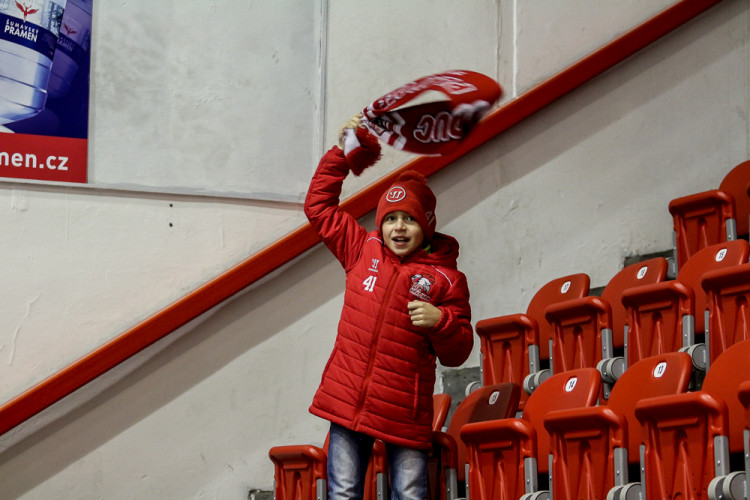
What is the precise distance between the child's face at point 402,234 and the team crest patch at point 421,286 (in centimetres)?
6

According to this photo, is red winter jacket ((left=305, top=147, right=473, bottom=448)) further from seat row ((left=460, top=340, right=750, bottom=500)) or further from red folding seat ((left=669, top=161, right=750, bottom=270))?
red folding seat ((left=669, top=161, right=750, bottom=270))

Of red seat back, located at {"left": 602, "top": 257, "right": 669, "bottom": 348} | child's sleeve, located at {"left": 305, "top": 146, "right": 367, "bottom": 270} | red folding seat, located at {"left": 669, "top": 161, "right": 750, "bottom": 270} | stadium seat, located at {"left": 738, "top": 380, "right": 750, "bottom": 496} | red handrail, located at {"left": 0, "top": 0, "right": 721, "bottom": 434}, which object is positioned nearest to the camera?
stadium seat, located at {"left": 738, "top": 380, "right": 750, "bottom": 496}

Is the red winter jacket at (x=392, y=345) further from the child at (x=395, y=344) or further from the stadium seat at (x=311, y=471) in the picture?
the stadium seat at (x=311, y=471)

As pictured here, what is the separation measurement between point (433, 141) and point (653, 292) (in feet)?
1.95

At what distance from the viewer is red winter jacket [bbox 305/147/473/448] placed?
6.54 feet

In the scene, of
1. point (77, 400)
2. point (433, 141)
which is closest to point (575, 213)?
point (433, 141)

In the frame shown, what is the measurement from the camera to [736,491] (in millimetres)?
1579

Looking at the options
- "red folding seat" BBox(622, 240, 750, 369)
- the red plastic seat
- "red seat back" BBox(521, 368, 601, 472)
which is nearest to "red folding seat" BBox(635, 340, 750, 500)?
"red seat back" BBox(521, 368, 601, 472)

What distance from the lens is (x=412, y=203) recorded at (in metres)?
2.10

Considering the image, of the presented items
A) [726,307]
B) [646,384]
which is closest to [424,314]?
[646,384]

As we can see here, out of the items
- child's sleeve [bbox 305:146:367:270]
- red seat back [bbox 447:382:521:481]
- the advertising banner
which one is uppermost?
the advertising banner

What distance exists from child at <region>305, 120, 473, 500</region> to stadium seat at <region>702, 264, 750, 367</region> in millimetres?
518

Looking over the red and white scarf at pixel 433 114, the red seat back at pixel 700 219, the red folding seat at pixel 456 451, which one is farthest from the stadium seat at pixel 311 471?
the red seat back at pixel 700 219

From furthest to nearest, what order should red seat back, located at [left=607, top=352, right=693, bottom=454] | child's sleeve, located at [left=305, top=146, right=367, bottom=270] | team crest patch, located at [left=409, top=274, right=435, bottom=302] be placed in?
1. child's sleeve, located at [left=305, top=146, right=367, bottom=270]
2. team crest patch, located at [left=409, top=274, right=435, bottom=302]
3. red seat back, located at [left=607, top=352, right=693, bottom=454]
